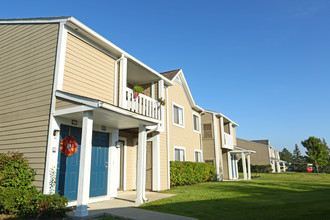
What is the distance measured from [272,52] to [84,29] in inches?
461

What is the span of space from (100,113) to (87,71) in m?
2.30

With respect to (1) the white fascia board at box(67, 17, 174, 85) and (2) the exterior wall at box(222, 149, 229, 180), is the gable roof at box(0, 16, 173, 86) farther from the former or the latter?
(2) the exterior wall at box(222, 149, 229, 180)

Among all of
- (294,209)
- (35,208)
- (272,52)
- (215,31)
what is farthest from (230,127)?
(35,208)

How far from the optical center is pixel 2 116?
8.56 metres

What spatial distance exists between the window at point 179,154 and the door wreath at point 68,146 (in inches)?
323

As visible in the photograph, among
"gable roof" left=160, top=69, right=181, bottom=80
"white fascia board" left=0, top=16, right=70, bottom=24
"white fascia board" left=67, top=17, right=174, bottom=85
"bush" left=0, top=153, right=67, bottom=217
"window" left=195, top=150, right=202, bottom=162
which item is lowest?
"bush" left=0, top=153, right=67, bottom=217

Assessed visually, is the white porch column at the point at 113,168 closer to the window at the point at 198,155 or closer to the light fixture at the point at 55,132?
the light fixture at the point at 55,132

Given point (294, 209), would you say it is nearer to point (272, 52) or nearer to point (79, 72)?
point (79, 72)

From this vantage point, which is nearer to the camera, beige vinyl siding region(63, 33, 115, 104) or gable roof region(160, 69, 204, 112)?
beige vinyl siding region(63, 33, 115, 104)

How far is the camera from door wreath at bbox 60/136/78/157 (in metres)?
7.16

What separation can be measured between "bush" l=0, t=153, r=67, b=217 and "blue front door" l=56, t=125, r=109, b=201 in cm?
80

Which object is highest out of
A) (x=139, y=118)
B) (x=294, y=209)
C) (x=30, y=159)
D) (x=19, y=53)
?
(x=19, y=53)

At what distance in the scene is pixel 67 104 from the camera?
6.70 m

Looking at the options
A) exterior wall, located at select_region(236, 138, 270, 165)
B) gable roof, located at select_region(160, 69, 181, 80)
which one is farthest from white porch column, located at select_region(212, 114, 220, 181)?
exterior wall, located at select_region(236, 138, 270, 165)
